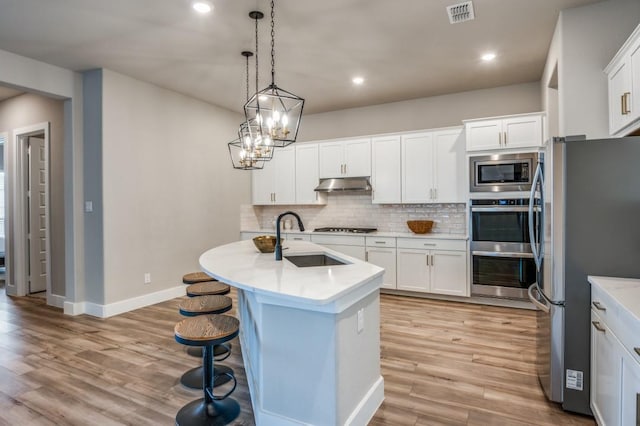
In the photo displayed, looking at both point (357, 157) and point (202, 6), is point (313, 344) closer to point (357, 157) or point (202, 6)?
point (202, 6)

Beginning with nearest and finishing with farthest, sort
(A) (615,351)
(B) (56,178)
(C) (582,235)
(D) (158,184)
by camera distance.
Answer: (A) (615,351) → (C) (582,235) → (B) (56,178) → (D) (158,184)

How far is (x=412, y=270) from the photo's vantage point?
195 inches

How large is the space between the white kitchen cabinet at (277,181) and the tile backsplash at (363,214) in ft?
1.13

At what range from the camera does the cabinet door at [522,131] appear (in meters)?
4.32

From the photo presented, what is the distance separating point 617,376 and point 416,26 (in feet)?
9.77

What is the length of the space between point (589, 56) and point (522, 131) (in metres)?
1.46

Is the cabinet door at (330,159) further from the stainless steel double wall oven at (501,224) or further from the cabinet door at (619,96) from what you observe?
the cabinet door at (619,96)

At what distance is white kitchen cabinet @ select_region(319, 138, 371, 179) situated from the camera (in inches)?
217

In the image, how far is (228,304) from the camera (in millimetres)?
2646

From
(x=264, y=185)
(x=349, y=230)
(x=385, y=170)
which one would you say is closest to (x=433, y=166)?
(x=385, y=170)

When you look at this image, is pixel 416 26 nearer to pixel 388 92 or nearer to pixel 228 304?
pixel 388 92

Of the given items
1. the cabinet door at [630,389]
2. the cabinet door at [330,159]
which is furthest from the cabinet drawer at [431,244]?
the cabinet door at [630,389]

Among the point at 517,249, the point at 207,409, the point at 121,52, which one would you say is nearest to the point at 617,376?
the point at 207,409

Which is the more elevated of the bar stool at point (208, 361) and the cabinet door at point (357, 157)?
the cabinet door at point (357, 157)
